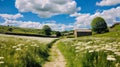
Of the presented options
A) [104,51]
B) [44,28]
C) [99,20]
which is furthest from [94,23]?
[104,51]

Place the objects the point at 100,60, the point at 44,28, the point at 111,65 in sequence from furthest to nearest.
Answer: the point at 44,28
the point at 100,60
the point at 111,65

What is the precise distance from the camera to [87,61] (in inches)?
501

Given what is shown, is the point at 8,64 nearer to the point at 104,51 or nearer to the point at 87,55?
the point at 87,55

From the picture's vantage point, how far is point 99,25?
12306 centimetres

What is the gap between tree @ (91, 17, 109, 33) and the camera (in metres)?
123

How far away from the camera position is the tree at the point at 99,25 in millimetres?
123000

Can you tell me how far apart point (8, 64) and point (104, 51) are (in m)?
5.94

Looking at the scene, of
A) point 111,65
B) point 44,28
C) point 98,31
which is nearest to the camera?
point 111,65

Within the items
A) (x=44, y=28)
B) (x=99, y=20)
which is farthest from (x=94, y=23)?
(x=44, y=28)

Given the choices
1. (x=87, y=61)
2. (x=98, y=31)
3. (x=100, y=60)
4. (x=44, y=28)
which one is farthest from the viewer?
(x=44, y=28)

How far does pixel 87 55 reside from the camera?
13234mm

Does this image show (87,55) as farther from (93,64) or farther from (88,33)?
(88,33)

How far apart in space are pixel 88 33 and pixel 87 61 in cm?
11768

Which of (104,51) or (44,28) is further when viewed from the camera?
(44,28)
